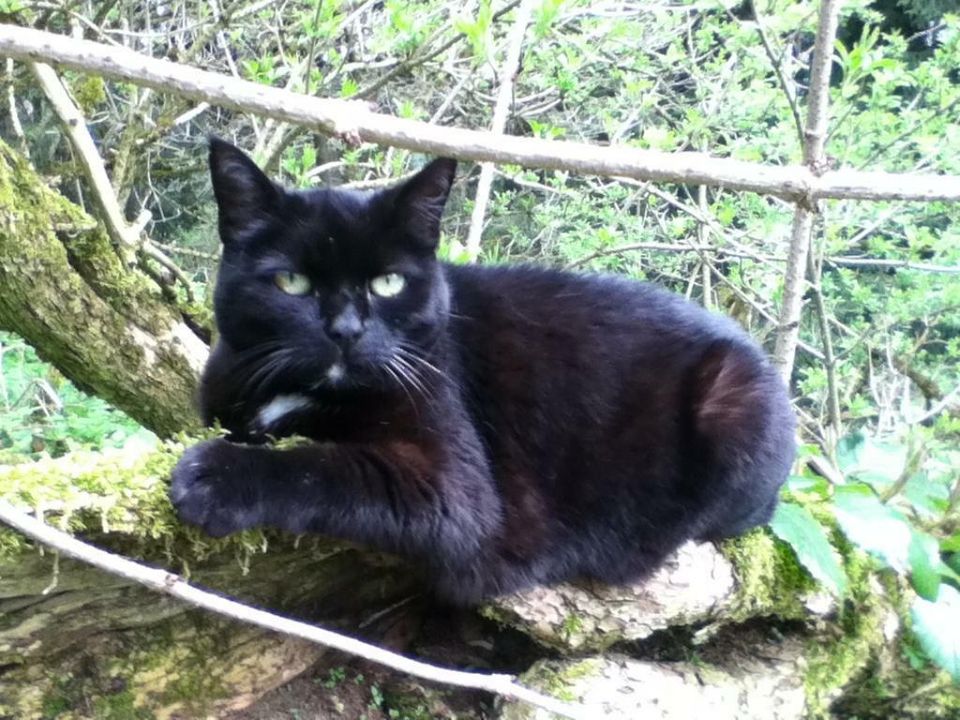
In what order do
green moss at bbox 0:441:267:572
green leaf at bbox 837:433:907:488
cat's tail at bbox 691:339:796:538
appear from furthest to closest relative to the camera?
green leaf at bbox 837:433:907:488 → cat's tail at bbox 691:339:796:538 → green moss at bbox 0:441:267:572

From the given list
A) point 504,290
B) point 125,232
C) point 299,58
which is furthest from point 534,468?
point 299,58

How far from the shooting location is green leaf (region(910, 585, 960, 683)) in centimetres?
227

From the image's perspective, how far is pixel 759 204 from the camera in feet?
13.8

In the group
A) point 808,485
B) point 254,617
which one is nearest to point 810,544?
point 808,485

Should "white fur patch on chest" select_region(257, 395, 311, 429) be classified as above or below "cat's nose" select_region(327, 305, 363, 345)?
below

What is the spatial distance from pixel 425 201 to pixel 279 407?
0.61 meters

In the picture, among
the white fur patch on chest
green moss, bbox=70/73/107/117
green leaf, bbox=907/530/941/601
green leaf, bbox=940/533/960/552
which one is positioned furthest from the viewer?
green moss, bbox=70/73/107/117

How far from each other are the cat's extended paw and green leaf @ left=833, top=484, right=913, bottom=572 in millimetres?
1569

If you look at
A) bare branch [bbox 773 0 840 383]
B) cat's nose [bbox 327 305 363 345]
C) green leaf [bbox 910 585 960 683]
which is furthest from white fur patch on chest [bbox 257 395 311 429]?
green leaf [bbox 910 585 960 683]

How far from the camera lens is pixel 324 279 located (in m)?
2.00

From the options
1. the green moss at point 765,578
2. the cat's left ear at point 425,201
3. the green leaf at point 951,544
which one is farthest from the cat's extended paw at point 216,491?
the green leaf at point 951,544

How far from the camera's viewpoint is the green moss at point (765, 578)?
7.41 ft

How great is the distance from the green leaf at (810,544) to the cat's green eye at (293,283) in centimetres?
139

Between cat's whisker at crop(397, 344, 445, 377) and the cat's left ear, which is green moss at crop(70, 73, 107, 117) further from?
cat's whisker at crop(397, 344, 445, 377)
